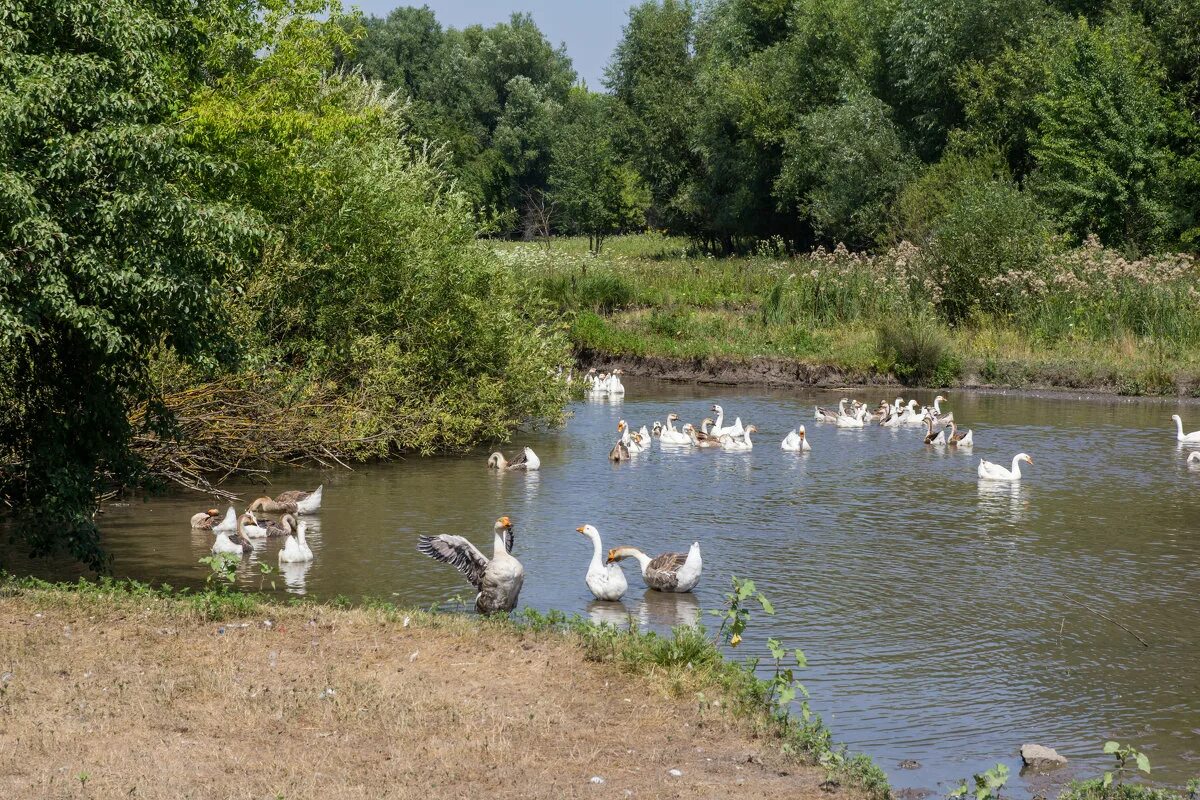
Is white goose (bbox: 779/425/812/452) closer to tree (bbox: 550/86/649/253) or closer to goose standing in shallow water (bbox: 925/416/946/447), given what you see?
goose standing in shallow water (bbox: 925/416/946/447)

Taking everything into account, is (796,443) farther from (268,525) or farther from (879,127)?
(879,127)

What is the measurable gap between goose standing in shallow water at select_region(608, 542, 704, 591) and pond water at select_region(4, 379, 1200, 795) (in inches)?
7.3

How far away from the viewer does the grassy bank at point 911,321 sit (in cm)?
3422

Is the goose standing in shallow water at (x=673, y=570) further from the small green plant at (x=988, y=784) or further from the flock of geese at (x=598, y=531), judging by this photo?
the small green plant at (x=988, y=784)

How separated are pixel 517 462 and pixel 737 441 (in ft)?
16.7

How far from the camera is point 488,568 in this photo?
12375mm

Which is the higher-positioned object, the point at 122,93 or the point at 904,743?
the point at 122,93

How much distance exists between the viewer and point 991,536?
56.9 feet

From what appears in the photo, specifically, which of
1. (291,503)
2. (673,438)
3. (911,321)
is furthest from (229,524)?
(911,321)

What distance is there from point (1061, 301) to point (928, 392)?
201 inches

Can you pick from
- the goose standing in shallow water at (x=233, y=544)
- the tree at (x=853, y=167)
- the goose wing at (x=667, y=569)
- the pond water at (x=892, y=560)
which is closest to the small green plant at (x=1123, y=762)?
the pond water at (x=892, y=560)

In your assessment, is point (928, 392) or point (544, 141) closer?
point (928, 392)

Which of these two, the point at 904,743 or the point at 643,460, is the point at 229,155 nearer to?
the point at 643,460

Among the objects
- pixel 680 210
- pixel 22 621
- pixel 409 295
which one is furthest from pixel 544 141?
pixel 22 621
